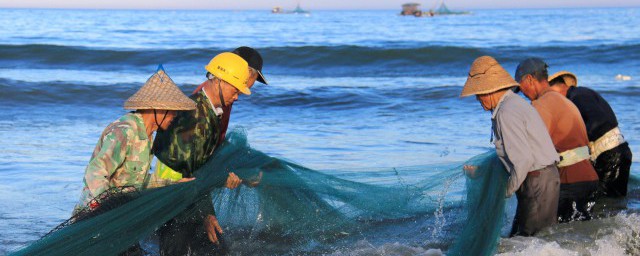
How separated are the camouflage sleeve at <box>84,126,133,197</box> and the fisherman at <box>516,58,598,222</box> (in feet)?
9.12

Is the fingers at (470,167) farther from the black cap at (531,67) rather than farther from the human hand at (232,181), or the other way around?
the human hand at (232,181)

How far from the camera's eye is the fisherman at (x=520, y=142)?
191 inches

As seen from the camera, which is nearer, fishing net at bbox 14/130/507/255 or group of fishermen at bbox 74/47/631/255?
group of fishermen at bbox 74/47/631/255

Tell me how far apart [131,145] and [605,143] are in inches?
172

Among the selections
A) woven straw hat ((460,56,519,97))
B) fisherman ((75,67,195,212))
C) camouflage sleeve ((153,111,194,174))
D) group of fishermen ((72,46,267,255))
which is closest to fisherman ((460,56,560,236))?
woven straw hat ((460,56,519,97))

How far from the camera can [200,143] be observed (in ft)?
15.7

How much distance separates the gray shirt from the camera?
4844 millimetres

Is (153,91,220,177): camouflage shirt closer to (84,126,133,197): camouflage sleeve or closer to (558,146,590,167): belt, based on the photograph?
(84,126,133,197): camouflage sleeve

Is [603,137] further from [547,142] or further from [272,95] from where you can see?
[272,95]

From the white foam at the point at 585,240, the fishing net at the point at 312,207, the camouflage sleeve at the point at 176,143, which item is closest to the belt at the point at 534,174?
the fishing net at the point at 312,207

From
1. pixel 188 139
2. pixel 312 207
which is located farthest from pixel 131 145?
pixel 312 207

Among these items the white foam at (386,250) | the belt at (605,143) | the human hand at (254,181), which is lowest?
the white foam at (386,250)

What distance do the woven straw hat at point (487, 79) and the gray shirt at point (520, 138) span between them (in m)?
0.08

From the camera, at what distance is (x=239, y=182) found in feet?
16.1
